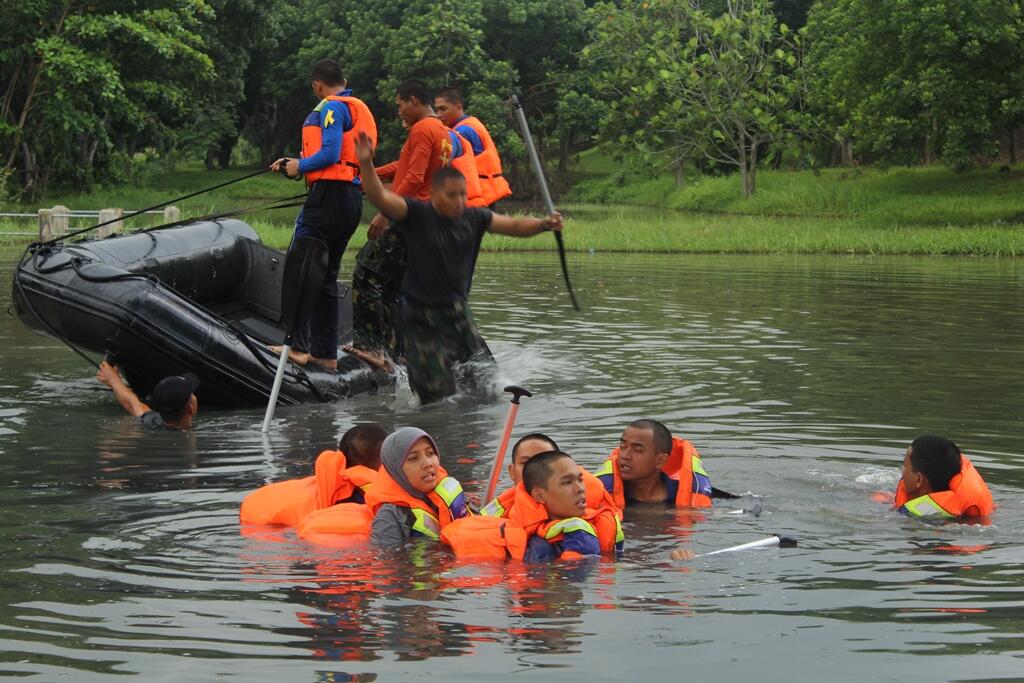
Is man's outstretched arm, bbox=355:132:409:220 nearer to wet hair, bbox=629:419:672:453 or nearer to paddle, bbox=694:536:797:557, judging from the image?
wet hair, bbox=629:419:672:453

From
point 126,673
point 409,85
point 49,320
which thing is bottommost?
point 126,673

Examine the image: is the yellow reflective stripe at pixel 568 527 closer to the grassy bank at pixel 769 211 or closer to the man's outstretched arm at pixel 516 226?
the man's outstretched arm at pixel 516 226

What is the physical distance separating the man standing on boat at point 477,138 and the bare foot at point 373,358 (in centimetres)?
135

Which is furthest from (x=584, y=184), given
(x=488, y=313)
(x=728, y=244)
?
(x=488, y=313)

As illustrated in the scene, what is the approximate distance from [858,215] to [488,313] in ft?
70.2

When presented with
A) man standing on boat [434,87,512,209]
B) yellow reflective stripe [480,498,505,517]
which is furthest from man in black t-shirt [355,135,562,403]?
yellow reflective stripe [480,498,505,517]

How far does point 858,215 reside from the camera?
36750 millimetres

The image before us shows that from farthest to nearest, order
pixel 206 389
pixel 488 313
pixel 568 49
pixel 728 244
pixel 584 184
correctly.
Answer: pixel 584 184 < pixel 568 49 < pixel 728 244 < pixel 488 313 < pixel 206 389

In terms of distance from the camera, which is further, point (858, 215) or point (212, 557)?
point (858, 215)

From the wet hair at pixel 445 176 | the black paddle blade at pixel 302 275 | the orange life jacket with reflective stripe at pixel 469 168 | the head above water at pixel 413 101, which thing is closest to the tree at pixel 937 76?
the orange life jacket with reflective stripe at pixel 469 168

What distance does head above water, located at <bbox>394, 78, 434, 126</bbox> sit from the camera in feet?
36.4

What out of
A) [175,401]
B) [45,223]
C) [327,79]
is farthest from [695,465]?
[45,223]

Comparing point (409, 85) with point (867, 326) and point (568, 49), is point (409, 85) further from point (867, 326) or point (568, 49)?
point (568, 49)

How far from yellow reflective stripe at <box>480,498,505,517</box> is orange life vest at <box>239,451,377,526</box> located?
0.53 m
